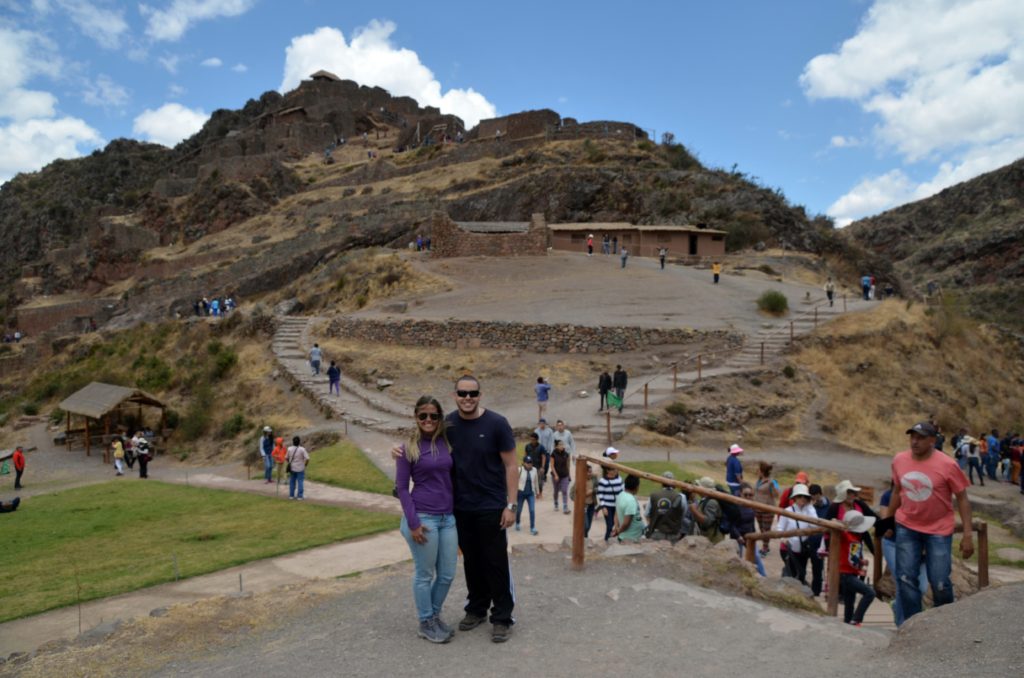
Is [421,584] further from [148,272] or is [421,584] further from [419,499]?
[148,272]

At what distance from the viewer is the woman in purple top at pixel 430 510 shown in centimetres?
505

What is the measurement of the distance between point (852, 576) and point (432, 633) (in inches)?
174

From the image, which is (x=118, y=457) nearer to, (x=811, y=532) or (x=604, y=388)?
(x=604, y=388)

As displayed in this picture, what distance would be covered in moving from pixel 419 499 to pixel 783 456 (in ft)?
50.7

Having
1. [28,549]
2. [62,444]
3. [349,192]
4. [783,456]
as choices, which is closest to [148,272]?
[349,192]

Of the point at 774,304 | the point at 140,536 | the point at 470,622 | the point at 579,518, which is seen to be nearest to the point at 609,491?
the point at 579,518

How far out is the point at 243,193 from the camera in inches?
2437

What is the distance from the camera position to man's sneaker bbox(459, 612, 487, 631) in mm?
5254

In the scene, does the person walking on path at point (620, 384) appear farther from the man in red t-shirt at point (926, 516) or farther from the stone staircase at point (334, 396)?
the man in red t-shirt at point (926, 516)

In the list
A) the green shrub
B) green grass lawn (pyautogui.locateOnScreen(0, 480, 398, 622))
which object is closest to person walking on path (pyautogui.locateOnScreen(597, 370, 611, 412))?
green grass lawn (pyautogui.locateOnScreen(0, 480, 398, 622))

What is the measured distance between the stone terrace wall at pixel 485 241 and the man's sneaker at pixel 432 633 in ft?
104

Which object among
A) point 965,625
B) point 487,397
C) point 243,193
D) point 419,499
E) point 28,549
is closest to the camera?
point 965,625

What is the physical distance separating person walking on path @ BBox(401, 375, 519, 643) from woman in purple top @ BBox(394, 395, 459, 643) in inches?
3.9

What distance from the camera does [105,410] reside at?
23906 mm
